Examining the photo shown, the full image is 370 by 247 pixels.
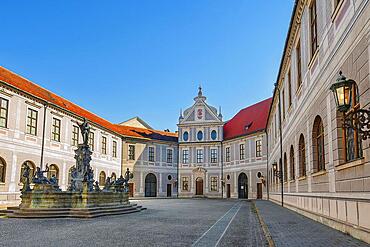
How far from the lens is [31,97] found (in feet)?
A: 91.0

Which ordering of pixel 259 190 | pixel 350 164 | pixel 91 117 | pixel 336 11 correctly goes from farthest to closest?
pixel 259 190, pixel 91 117, pixel 336 11, pixel 350 164

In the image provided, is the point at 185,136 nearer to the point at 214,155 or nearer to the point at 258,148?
the point at 214,155

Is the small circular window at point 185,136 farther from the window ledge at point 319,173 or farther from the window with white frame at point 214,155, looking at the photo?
the window ledge at point 319,173

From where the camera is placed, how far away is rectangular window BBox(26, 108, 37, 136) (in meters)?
27.7

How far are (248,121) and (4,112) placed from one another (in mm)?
32634

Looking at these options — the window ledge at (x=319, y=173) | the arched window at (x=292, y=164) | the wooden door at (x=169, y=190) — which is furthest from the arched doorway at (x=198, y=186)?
the window ledge at (x=319, y=173)

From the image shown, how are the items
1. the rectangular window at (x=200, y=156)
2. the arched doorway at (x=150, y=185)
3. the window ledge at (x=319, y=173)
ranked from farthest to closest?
the rectangular window at (x=200, y=156) → the arched doorway at (x=150, y=185) → the window ledge at (x=319, y=173)

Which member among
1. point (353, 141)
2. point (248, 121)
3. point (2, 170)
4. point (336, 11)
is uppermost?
point (248, 121)

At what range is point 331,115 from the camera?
10.3 m

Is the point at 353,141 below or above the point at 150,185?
above

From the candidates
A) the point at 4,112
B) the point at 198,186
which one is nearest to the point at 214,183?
the point at 198,186

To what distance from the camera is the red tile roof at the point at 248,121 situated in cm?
4688

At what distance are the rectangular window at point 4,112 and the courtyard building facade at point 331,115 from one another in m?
18.7

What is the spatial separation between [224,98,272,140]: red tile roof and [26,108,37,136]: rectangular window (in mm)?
25823
